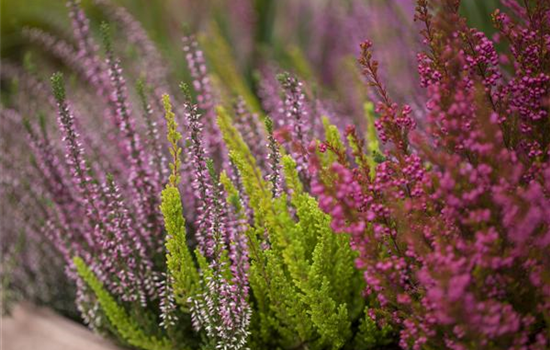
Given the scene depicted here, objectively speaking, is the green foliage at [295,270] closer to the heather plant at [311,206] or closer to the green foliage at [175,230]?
the heather plant at [311,206]

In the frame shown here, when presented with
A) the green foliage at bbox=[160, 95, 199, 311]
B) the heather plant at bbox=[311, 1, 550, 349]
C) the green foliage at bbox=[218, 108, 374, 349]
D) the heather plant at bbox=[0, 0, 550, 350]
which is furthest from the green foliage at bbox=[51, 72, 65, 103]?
the heather plant at bbox=[311, 1, 550, 349]

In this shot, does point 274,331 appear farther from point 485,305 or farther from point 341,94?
point 341,94

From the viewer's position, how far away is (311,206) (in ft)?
4.94

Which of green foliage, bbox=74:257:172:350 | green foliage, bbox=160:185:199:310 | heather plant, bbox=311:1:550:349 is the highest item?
heather plant, bbox=311:1:550:349

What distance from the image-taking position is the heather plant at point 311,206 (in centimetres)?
111

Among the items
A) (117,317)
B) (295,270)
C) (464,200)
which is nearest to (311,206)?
(295,270)

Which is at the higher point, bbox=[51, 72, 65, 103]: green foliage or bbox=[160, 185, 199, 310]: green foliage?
bbox=[51, 72, 65, 103]: green foliage

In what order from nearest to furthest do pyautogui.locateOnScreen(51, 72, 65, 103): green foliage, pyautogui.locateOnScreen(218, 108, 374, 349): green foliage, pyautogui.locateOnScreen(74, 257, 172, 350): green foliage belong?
pyautogui.locateOnScreen(218, 108, 374, 349): green foliage → pyautogui.locateOnScreen(51, 72, 65, 103): green foliage → pyautogui.locateOnScreen(74, 257, 172, 350): green foliage

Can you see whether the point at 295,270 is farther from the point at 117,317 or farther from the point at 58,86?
the point at 58,86

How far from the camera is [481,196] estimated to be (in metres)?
1.11

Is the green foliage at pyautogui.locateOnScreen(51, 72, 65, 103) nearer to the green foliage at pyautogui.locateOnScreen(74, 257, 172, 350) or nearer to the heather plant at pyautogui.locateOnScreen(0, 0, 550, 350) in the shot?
the heather plant at pyautogui.locateOnScreen(0, 0, 550, 350)

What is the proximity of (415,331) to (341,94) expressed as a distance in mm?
1675

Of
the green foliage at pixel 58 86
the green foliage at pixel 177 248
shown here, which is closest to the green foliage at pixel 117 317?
the green foliage at pixel 177 248

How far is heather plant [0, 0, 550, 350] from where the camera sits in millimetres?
1110
